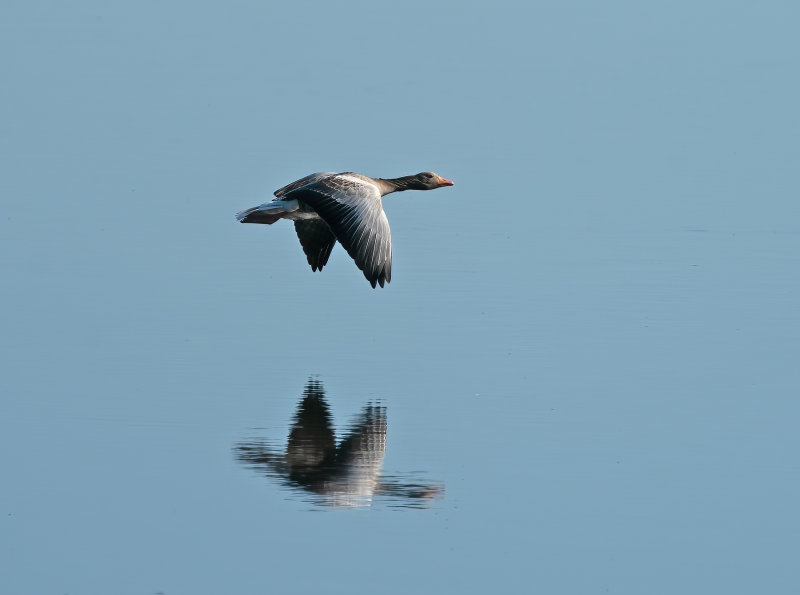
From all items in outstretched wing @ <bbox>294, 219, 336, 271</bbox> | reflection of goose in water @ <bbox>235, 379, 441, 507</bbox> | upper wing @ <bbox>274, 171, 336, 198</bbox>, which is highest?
upper wing @ <bbox>274, 171, 336, 198</bbox>

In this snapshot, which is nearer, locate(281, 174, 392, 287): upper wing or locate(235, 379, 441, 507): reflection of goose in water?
locate(235, 379, 441, 507): reflection of goose in water

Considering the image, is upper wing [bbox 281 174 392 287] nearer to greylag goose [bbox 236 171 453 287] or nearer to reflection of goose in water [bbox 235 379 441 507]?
greylag goose [bbox 236 171 453 287]

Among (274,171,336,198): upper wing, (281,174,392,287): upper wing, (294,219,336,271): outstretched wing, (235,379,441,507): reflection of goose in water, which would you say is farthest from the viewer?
(294,219,336,271): outstretched wing

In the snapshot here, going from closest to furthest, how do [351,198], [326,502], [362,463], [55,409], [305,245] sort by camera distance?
[326,502] → [362,463] → [55,409] → [351,198] → [305,245]

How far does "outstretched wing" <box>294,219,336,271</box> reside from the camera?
15.3m

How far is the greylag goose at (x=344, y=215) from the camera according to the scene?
41.5ft

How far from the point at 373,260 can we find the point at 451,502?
3121 millimetres

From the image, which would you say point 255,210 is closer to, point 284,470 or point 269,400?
point 269,400

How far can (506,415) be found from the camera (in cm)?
1186

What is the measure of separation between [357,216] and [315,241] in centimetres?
239

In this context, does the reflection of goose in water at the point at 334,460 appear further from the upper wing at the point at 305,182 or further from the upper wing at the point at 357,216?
the upper wing at the point at 305,182

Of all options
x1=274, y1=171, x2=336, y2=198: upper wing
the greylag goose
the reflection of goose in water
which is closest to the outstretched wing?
the greylag goose

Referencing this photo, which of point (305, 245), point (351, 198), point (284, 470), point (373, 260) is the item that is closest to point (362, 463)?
point (284, 470)

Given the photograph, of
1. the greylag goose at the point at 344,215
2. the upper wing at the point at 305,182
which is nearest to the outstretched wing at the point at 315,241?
the greylag goose at the point at 344,215
